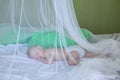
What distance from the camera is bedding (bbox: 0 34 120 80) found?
1.49 metres

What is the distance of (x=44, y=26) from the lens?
195 cm

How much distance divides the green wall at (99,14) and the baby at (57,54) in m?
1.18

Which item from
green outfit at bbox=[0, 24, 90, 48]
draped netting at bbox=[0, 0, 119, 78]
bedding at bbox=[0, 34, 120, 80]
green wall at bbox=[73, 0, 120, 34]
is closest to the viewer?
bedding at bbox=[0, 34, 120, 80]

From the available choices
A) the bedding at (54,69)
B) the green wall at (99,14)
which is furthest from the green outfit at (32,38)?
the green wall at (99,14)

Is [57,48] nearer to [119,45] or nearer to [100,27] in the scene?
[119,45]

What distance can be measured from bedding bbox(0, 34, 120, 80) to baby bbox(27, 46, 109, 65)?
47 millimetres

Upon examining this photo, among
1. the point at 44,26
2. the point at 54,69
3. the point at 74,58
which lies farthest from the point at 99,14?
the point at 54,69

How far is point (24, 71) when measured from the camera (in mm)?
1610

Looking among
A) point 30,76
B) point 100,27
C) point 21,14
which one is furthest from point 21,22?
point 100,27

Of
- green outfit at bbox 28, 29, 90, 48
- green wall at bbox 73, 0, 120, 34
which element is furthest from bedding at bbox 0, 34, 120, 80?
green wall at bbox 73, 0, 120, 34

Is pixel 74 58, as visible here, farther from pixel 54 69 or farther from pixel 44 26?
pixel 44 26

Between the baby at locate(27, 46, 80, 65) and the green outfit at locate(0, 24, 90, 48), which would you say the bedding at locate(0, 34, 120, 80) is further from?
the green outfit at locate(0, 24, 90, 48)

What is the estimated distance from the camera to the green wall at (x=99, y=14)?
2.88 metres

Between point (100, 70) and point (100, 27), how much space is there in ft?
4.84
